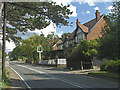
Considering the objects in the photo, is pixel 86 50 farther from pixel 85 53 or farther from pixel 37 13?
pixel 37 13

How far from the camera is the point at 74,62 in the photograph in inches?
1208

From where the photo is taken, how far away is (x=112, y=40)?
15.3 meters

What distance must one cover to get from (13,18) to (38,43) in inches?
1811

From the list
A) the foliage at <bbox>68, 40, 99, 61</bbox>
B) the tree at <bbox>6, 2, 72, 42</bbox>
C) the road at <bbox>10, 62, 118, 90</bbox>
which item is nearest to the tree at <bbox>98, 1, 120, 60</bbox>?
the road at <bbox>10, 62, 118, 90</bbox>

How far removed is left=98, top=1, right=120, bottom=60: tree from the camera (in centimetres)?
1466

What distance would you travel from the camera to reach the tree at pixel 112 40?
14664 mm

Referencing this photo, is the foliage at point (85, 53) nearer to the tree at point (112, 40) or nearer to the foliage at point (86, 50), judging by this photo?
the foliage at point (86, 50)

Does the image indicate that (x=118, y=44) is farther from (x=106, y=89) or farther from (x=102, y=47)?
(x=106, y=89)

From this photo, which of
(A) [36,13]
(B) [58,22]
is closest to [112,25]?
(B) [58,22]

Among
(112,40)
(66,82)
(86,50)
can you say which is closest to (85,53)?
(86,50)

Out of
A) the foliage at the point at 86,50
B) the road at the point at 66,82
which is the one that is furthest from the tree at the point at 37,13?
the foliage at the point at 86,50

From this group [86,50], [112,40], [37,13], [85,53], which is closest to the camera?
[37,13]

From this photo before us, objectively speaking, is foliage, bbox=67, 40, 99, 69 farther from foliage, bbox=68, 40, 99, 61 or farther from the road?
the road

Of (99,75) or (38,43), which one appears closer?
(99,75)
